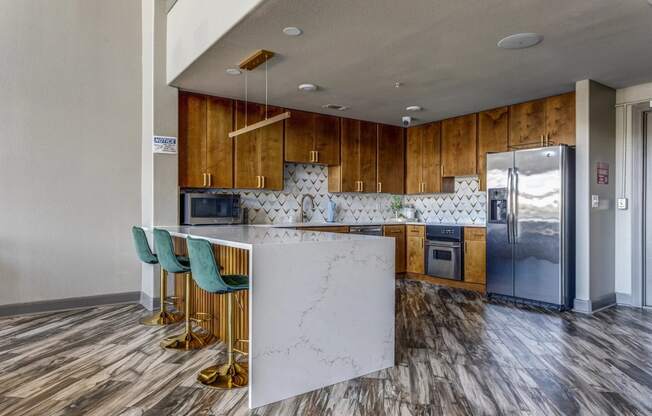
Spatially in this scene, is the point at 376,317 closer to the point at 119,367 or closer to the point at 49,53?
the point at 119,367

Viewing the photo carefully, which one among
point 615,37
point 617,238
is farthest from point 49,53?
point 617,238

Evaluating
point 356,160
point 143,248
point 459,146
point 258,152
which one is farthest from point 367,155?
point 143,248

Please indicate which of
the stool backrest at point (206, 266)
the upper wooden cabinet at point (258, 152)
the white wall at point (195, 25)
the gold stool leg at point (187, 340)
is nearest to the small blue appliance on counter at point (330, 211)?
the upper wooden cabinet at point (258, 152)

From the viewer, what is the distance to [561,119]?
4723 mm

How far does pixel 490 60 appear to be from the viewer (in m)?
3.71

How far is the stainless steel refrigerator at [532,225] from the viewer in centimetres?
440

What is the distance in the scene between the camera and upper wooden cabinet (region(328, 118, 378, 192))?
6.18 metres

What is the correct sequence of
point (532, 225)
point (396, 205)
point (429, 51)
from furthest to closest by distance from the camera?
point (396, 205) < point (532, 225) < point (429, 51)

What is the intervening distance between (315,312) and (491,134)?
13.5 feet

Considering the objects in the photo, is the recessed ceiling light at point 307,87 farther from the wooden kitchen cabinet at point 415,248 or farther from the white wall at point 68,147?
the wooden kitchen cabinet at point 415,248

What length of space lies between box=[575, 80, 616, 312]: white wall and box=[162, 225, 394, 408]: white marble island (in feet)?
8.97

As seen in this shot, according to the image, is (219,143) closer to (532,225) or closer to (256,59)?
(256,59)

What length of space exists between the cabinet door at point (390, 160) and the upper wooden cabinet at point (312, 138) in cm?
84

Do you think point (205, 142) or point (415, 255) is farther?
point (415, 255)
